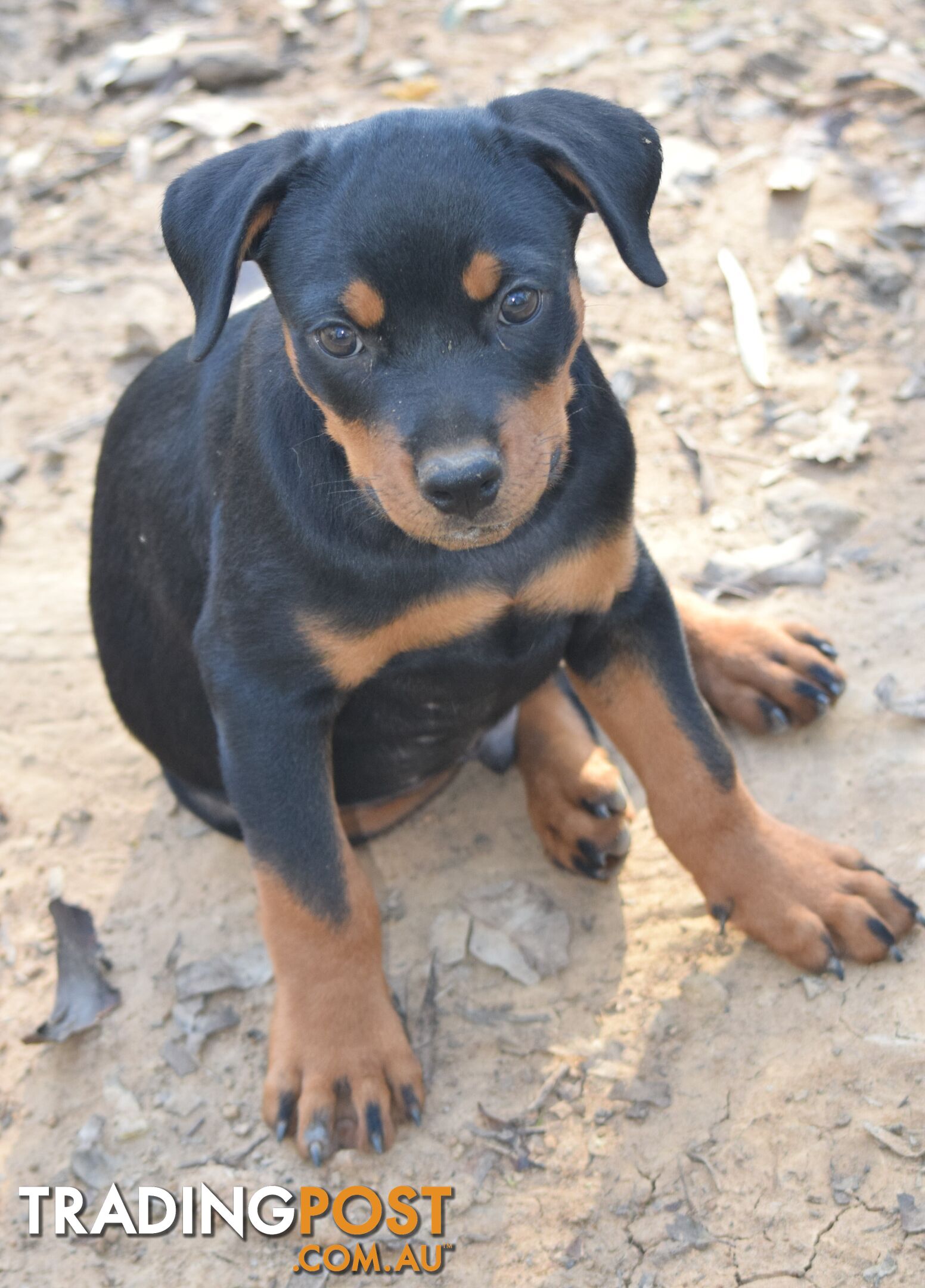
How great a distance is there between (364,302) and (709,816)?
1.66 metres

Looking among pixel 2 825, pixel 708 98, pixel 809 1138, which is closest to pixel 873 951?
pixel 809 1138

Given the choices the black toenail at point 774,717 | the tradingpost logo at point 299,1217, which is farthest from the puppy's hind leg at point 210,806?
the black toenail at point 774,717

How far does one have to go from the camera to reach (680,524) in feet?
16.9

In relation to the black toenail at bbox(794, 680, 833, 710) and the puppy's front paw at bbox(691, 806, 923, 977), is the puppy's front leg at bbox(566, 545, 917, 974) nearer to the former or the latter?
the puppy's front paw at bbox(691, 806, 923, 977)

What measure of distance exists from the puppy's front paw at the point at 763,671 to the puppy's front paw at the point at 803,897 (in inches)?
22.9

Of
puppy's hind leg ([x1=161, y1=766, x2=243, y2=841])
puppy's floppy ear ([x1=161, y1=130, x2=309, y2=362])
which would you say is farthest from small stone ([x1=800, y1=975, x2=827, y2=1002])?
puppy's floppy ear ([x1=161, y1=130, x2=309, y2=362])

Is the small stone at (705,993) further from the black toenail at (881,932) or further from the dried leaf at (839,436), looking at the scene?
the dried leaf at (839,436)

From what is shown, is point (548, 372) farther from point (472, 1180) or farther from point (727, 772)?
point (472, 1180)

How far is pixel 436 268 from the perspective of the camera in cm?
280

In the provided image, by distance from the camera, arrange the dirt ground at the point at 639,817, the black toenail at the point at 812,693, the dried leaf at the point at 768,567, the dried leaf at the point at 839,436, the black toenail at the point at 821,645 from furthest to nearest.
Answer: the dried leaf at the point at 839,436
the dried leaf at the point at 768,567
the black toenail at the point at 821,645
the black toenail at the point at 812,693
the dirt ground at the point at 639,817

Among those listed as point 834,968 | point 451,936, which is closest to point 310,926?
point 451,936

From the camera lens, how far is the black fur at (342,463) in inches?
113

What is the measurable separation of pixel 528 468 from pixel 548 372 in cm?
25

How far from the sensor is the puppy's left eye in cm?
289
